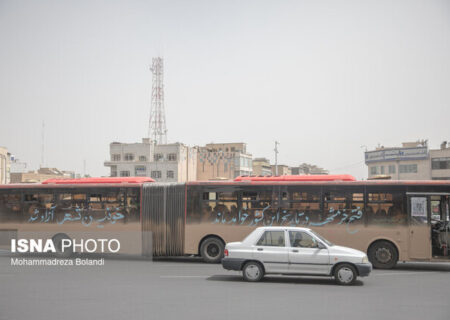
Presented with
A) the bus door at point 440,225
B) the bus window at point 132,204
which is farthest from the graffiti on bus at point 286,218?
the bus window at point 132,204

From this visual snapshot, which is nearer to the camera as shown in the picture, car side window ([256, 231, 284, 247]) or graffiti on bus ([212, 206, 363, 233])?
car side window ([256, 231, 284, 247])

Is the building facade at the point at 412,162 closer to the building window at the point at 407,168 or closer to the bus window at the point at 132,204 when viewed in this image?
the building window at the point at 407,168

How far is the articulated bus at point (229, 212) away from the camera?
16.6 m

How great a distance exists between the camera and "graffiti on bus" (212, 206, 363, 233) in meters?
17.1

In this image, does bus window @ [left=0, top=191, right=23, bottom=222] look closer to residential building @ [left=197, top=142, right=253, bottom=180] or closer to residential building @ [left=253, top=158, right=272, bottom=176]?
residential building @ [left=197, top=142, right=253, bottom=180]

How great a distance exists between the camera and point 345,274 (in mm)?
12719

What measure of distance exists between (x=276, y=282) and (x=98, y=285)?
469 centimetres

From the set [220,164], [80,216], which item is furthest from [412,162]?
[80,216]

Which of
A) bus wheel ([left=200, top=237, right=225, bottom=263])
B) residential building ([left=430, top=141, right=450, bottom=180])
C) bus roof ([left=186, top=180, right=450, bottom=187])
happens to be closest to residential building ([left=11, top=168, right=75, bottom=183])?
residential building ([left=430, top=141, right=450, bottom=180])

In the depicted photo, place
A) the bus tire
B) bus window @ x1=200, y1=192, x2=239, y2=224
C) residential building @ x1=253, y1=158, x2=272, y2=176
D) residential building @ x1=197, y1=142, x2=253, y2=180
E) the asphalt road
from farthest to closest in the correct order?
residential building @ x1=253, y1=158, x2=272, y2=176 < residential building @ x1=197, y1=142, x2=253, y2=180 < the bus tire < bus window @ x1=200, y1=192, x2=239, y2=224 < the asphalt road

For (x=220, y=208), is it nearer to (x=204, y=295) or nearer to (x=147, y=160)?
(x=204, y=295)

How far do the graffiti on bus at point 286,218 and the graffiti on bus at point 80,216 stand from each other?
400 centimetres

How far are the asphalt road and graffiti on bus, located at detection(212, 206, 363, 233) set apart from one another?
7.24 feet

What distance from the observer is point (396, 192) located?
667 inches
